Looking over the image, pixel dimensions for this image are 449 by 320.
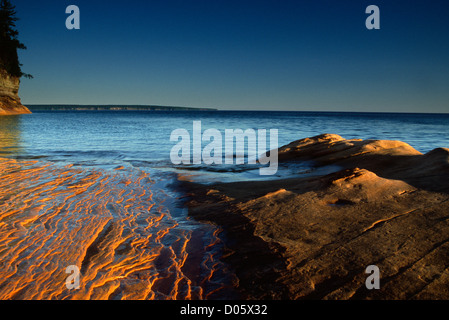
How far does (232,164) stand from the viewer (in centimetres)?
1015

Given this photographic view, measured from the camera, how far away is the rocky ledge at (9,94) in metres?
45.6

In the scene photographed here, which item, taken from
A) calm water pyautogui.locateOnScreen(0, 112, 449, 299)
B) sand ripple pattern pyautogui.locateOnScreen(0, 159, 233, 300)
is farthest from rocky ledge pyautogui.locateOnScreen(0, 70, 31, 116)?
sand ripple pattern pyautogui.locateOnScreen(0, 159, 233, 300)

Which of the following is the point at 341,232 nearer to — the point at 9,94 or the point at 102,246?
the point at 102,246

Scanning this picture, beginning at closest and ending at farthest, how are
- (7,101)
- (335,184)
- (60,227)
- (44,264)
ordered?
(44,264) < (60,227) < (335,184) < (7,101)

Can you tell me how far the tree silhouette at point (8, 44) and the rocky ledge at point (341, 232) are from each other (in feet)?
180

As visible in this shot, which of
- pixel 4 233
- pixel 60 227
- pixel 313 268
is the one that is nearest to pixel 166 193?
pixel 60 227

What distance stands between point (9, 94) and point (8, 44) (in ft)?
26.8

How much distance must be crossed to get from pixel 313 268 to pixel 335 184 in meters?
2.12

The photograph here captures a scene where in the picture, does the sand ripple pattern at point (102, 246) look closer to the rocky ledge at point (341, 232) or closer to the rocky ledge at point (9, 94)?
the rocky ledge at point (341, 232)

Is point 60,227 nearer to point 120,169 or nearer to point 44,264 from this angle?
point 44,264

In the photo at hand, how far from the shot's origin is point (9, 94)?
47.8 m

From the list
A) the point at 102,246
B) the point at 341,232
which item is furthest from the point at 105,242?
the point at 341,232

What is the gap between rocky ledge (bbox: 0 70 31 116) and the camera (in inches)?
1794

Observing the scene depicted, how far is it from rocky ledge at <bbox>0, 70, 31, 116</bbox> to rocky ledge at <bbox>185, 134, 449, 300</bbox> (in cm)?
5277
